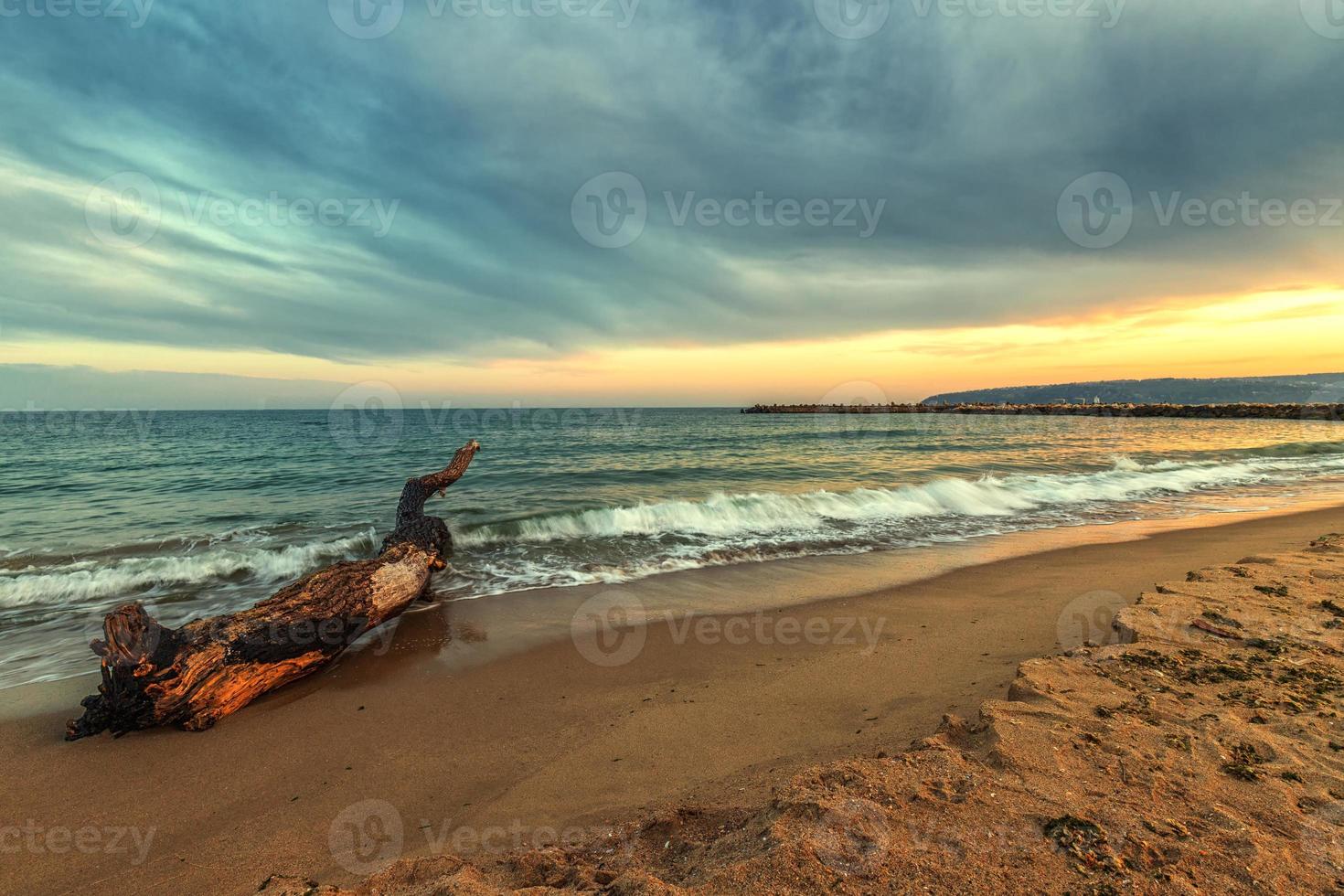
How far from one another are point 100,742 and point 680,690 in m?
4.39

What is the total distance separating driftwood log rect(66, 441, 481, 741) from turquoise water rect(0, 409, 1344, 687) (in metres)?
1.66

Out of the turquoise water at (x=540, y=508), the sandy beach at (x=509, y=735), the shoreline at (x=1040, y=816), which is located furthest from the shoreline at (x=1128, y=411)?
the shoreline at (x=1040, y=816)

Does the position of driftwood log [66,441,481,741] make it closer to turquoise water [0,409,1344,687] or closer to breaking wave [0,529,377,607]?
turquoise water [0,409,1344,687]

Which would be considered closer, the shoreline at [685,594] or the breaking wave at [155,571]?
the shoreline at [685,594]

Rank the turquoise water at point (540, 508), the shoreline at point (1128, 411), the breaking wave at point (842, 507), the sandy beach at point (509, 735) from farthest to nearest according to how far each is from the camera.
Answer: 1. the shoreline at point (1128, 411)
2. the breaking wave at point (842, 507)
3. the turquoise water at point (540, 508)
4. the sandy beach at point (509, 735)

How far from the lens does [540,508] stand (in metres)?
13.4

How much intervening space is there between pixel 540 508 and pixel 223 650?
8701 millimetres

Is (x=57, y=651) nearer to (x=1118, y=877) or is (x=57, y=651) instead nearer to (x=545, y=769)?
(x=545, y=769)

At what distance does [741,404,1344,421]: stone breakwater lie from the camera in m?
52.0

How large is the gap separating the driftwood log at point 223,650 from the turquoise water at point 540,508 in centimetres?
166

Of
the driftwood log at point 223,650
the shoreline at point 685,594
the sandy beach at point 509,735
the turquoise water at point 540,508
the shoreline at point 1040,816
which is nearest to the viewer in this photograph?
the shoreline at point 1040,816

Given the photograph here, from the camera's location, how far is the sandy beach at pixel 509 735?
10.1 ft

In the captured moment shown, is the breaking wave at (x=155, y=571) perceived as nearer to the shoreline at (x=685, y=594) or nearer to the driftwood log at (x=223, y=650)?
the shoreline at (x=685, y=594)

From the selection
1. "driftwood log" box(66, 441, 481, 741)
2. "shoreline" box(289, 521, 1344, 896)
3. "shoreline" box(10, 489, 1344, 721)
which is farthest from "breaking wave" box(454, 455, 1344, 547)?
"shoreline" box(289, 521, 1344, 896)
